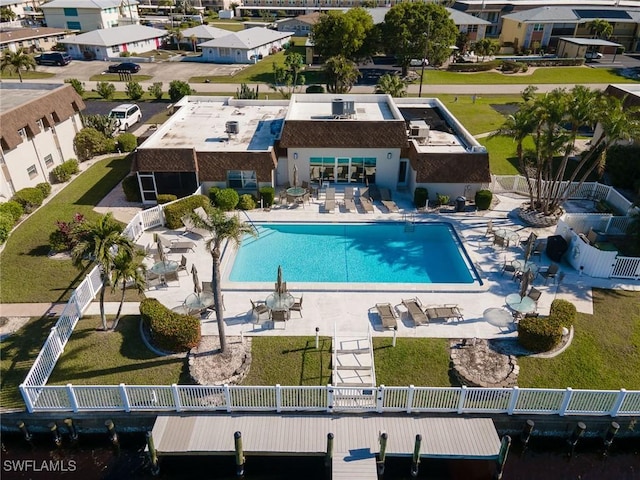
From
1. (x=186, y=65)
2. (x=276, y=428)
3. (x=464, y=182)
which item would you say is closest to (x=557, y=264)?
(x=464, y=182)

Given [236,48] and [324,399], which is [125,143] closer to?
[324,399]

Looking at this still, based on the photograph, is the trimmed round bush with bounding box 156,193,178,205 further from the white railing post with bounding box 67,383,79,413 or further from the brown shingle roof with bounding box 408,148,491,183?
the brown shingle roof with bounding box 408,148,491,183

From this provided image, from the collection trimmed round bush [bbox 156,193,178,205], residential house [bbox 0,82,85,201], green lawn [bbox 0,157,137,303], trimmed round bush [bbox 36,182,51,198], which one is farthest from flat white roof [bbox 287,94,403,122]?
residential house [bbox 0,82,85,201]

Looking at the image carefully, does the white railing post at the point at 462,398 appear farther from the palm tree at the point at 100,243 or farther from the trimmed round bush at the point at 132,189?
the trimmed round bush at the point at 132,189

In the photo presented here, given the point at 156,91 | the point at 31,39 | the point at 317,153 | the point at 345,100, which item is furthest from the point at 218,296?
the point at 31,39

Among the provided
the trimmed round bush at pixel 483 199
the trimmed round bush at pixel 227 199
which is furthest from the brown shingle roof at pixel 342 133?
the trimmed round bush at pixel 483 199
